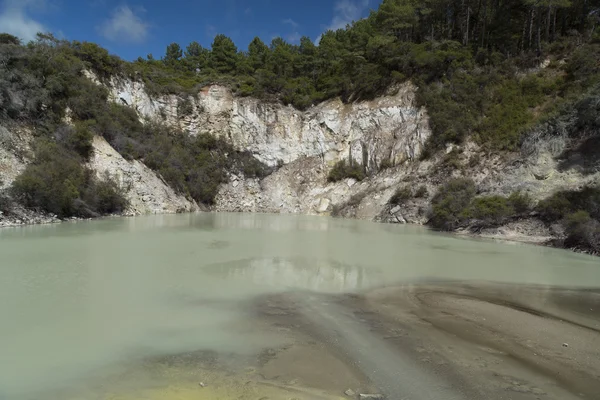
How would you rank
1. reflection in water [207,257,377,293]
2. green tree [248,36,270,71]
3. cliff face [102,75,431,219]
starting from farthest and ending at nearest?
green tree [248,36,270,71] → cliff face [102,75,431,219] → reflection in water [207,257,377,293]

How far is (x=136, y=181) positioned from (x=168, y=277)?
2050 cm

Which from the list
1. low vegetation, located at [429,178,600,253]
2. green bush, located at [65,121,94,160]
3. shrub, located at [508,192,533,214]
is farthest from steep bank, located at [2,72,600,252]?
green bush, located at [65,121,94,160]

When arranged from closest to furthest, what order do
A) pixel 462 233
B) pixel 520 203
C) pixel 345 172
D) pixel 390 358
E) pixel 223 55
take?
1. pixel 390 358
2. pixel 520 203
3. pixel 462 233
4. pixel 345 172
5. pixel 223 55

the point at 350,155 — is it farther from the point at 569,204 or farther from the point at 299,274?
the point at 299,274

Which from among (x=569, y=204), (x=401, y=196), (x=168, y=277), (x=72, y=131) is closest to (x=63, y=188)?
(x=72, y=131)

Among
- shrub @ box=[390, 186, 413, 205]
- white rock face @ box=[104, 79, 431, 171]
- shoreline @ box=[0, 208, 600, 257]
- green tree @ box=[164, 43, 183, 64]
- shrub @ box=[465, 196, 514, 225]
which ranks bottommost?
shoreline @ box=[0, 208, 600, 257]

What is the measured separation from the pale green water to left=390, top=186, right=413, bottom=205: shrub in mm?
9644

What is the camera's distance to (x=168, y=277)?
8.41 m

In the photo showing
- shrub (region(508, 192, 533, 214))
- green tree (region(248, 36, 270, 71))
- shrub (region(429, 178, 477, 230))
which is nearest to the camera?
shrub (region(508, 192, 533, 214))

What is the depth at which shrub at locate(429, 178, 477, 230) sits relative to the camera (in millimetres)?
21406

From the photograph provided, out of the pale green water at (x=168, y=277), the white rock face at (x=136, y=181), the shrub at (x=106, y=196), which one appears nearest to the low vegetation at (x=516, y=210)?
the pale green water at (x=168, y=277)

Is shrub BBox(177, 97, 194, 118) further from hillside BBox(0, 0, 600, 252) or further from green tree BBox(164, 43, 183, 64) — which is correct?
green tree BBox(164, 43, 183, 64)

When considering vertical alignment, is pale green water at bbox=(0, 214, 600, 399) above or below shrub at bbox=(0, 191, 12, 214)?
below

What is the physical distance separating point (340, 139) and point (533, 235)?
71.0 feet
